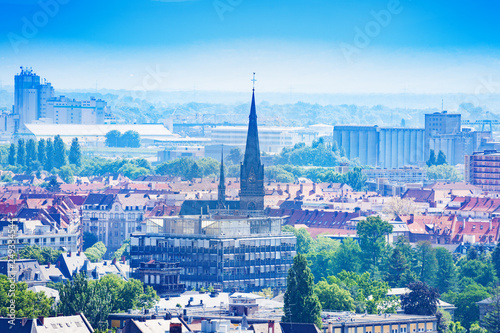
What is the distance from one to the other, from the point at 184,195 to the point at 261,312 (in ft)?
290

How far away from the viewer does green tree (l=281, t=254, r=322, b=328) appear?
253 feet

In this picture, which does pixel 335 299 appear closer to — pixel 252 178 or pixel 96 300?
pixel 96 300

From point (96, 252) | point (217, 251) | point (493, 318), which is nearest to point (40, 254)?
point (217, 251)

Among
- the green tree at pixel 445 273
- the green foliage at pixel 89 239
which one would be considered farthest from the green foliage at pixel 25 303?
the green foliage at pixel 89 239

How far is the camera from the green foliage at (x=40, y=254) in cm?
10703

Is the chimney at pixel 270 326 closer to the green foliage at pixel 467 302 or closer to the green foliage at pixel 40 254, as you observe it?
the green foliage at pixel 467 302

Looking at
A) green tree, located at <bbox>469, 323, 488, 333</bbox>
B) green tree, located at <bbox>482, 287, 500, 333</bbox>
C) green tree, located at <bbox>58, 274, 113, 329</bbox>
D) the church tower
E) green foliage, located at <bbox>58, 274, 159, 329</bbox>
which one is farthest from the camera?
the church tower

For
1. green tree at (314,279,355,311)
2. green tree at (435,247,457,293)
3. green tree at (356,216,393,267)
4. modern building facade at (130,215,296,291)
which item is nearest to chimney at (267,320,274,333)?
green tree at (314,279,355,311)

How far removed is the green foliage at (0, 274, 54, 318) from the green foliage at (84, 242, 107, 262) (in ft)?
135

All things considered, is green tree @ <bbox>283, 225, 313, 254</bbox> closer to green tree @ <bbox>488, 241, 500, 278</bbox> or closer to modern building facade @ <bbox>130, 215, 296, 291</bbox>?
modern building facade @ <bbox>130, 215, 296, 291</bbox>

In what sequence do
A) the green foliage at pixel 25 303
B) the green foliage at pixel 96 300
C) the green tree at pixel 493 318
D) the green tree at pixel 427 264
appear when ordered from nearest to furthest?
the green foliage at pixel 25 303 → the green foliage at pixel 96 300 → the green tree at pixel 493 318 → the green tree at pixel 427 264

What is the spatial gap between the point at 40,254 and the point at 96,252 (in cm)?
1997

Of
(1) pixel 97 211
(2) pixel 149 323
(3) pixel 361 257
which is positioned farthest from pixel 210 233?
(1) pixel 97 211

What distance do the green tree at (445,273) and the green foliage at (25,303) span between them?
33.2 metres
